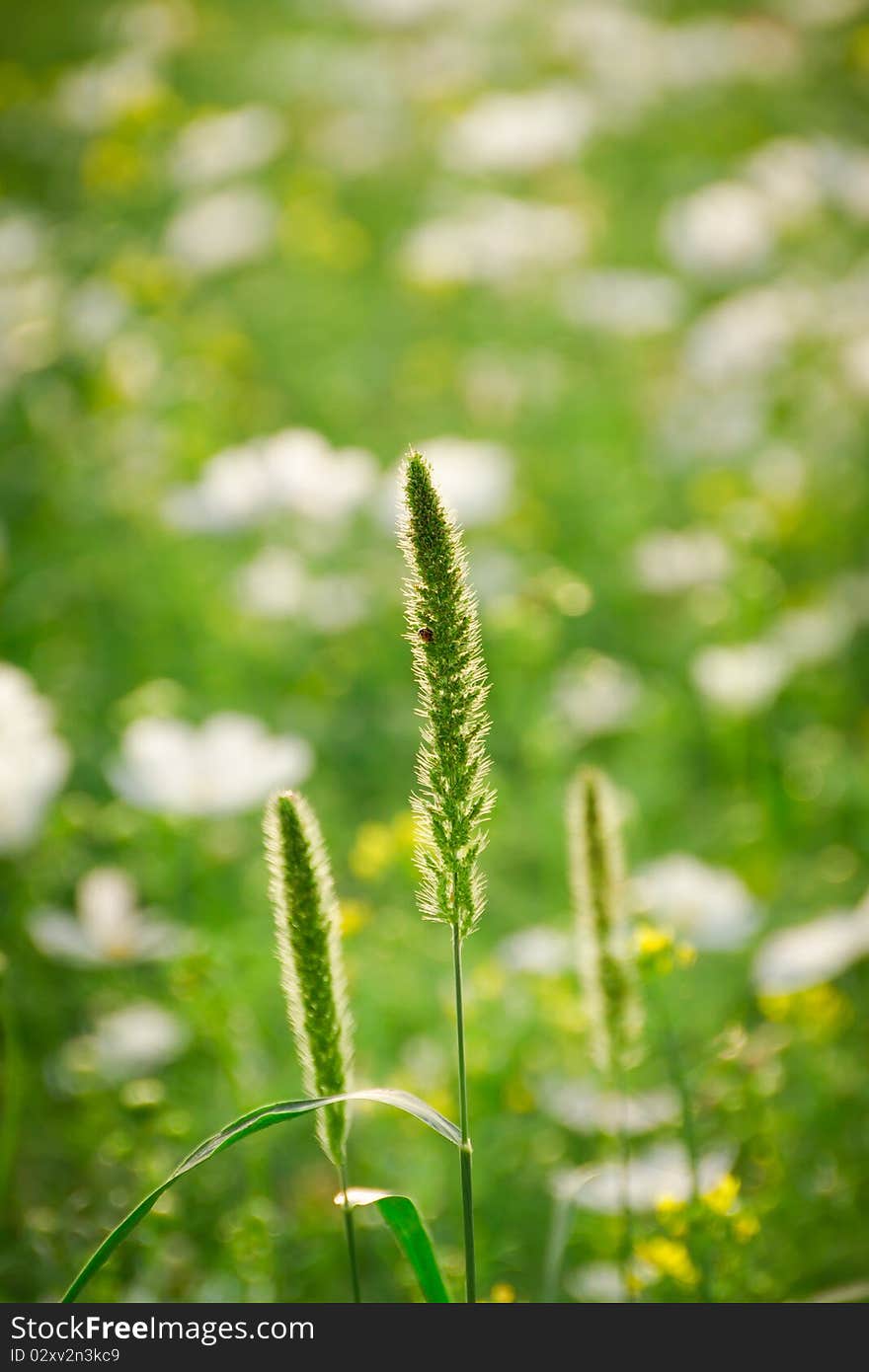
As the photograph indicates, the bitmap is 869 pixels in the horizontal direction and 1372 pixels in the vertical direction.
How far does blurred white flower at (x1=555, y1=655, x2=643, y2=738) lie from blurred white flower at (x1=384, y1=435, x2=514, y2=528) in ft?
1.04

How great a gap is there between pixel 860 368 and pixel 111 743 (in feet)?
4.80

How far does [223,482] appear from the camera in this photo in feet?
5.84

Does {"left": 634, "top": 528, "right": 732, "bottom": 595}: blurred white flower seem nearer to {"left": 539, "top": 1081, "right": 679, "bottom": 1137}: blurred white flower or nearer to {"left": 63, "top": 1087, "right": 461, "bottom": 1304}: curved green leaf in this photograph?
{"left": 539, "top": 1081, "right": 679, "bottom": 1137}: blurred white flower

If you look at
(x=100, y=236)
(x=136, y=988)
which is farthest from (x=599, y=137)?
(x=136, y=988)

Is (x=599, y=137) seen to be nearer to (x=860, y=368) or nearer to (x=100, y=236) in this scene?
(x=100, y=236)

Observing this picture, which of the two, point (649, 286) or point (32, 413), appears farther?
point (649, 286)

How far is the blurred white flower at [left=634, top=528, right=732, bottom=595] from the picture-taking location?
77.0 inches

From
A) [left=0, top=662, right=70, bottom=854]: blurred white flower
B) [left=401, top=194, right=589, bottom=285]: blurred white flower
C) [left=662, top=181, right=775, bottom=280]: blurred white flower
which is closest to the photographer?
[left=0, top=662, right=70, bottom=854]: blurred white flower

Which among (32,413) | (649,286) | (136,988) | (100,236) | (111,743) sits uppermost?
(100,236)

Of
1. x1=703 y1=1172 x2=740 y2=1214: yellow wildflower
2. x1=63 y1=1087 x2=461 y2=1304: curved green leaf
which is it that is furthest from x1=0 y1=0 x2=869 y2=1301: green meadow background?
x1=63 y1=1087 x2=461 y2=1304: curved green leaf

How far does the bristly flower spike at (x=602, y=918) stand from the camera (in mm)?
801

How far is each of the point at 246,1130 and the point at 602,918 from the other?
0.30m

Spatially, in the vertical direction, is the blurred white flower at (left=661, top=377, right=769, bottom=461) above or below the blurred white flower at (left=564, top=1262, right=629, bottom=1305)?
above

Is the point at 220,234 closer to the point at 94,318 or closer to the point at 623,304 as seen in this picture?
the point at 94,318
